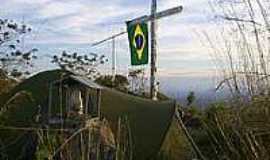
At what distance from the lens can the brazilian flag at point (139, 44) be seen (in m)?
10.2

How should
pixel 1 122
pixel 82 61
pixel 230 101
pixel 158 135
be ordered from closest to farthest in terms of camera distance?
1. pixel 230 101
2. pixel 1 122
3. pixel 158 135
4. pixel 82 61

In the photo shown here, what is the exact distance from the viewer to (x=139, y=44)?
10203mm

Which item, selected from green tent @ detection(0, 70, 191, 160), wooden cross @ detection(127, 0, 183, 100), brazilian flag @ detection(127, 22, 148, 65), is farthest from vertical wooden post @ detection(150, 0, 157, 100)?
green tent @ detection(0, 70, 191, 160)

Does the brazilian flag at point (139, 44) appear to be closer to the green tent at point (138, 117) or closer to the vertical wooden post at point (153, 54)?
the vertical wooden post at point (153, 54)

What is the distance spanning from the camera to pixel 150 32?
10289 millimetres

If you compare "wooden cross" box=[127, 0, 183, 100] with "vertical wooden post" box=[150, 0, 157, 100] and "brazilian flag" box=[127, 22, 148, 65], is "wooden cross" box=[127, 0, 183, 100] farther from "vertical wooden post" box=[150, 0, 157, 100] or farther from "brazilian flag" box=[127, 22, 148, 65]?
"brazilian flag" box=[127, 22, 148, 65]

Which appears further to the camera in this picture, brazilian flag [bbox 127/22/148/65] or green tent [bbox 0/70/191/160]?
brazilian flag [bbox 127/22/148/65]

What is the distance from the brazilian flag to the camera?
400 inches

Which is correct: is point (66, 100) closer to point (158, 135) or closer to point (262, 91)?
point (158, 135)

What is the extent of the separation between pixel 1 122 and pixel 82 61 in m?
8.36

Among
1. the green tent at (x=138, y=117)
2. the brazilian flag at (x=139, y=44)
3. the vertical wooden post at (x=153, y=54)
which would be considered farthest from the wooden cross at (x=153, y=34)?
the green tent at (x=138, y=117)

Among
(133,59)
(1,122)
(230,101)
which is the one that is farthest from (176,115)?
(230,101)

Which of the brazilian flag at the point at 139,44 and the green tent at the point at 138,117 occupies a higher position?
the brazilian flag at the point at 139,44

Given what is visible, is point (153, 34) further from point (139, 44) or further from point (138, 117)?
point (138, 117)
